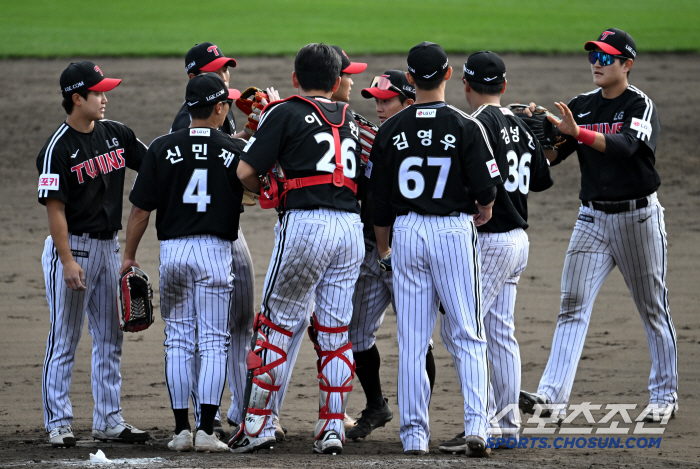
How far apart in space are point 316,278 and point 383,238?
417mm

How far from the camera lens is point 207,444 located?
3932 mm

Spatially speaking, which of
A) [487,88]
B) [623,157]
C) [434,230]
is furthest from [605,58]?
[434,230]

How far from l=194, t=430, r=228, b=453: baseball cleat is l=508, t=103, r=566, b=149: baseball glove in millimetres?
2186

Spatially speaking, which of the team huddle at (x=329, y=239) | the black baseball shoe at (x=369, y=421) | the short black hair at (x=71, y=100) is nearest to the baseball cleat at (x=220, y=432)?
the team huddle at (x=329, y=239)

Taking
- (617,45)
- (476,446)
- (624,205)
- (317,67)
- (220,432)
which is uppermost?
(617,45)

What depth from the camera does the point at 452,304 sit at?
12.5 ft

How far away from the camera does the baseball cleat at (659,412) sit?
4.57 m

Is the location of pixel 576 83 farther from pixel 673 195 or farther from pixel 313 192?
pixel 313 192

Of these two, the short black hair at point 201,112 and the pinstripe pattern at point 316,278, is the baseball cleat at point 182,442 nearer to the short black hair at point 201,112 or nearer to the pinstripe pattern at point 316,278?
the pinstripe pattern at point 316,278

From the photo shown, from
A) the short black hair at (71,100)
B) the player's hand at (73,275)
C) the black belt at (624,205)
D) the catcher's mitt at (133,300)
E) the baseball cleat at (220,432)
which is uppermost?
the short black hair at (71,100)

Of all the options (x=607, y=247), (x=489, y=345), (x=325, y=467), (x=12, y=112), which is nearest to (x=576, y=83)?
(x=12, y=112)

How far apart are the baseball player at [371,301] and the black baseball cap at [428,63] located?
64 centimetres

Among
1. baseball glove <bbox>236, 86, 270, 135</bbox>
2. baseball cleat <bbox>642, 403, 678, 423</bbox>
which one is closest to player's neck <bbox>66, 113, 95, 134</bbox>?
baseball glove <bbox>236, 86, 270, 135</bbox>

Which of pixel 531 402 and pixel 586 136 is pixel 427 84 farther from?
pixel 531 402
